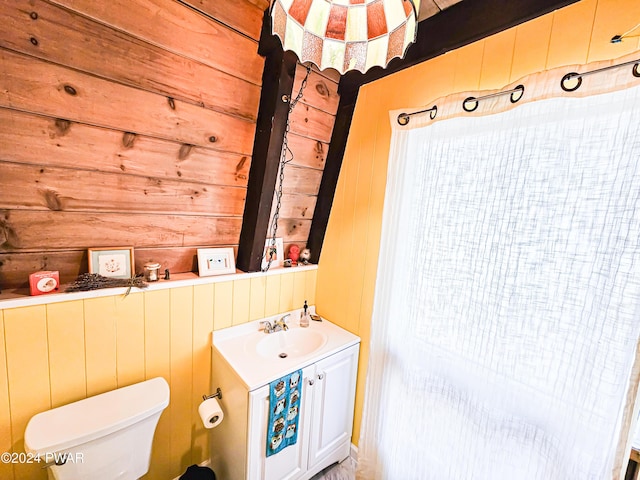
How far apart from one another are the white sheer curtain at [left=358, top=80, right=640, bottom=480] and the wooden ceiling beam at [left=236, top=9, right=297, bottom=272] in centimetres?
62

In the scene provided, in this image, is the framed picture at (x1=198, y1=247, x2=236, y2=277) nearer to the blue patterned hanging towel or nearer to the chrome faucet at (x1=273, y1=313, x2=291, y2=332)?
the chrome faucet at (x1=273, y1=313, x2=291, y2=332)

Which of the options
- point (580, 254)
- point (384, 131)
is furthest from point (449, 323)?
point (384, 131)

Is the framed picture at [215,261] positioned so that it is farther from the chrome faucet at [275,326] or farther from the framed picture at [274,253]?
the chrome faucet at [275,326]

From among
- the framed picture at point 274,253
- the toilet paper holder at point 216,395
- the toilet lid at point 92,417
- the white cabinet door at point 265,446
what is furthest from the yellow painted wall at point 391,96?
the toilet lid at point 92,417

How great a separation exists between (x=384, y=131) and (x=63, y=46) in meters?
1.42

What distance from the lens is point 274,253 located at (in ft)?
6.21

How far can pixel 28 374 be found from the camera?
3.78 ft

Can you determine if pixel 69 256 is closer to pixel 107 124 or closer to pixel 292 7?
pixel 107 124

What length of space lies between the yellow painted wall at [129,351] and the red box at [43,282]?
0.22ft

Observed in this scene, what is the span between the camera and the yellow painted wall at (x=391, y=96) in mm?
931

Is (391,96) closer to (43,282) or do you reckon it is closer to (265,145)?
(265,145)

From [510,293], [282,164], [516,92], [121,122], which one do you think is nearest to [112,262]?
[121,122]

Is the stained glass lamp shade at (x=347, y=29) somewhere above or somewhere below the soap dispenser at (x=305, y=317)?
above

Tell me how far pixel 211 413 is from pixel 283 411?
0.37m
